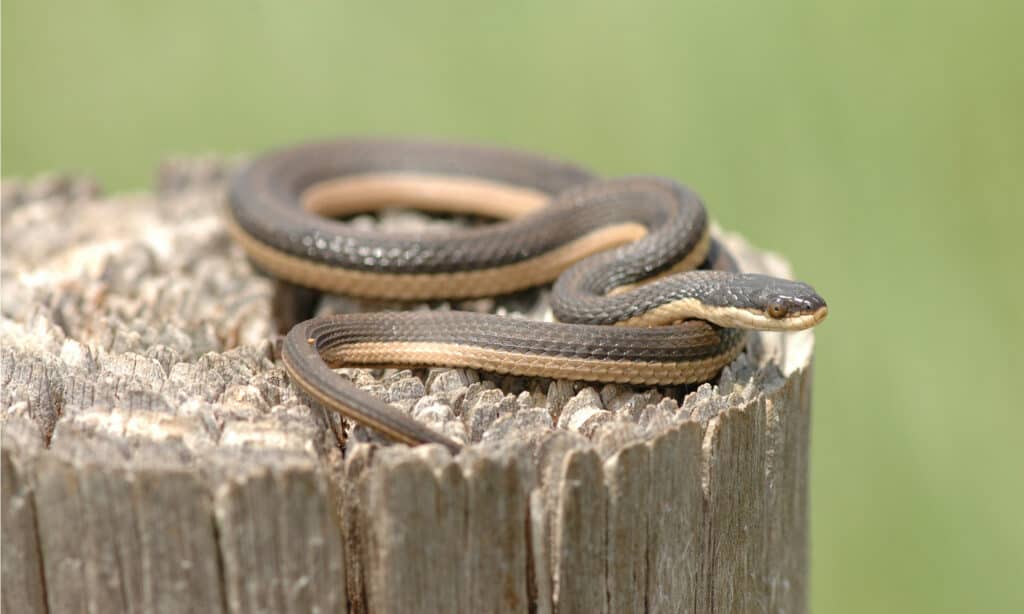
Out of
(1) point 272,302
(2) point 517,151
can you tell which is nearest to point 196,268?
(1) point 272,302

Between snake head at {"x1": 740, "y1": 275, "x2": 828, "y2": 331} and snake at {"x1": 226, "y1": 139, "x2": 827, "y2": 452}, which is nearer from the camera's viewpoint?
snake at {"x1": 226, "y1": 139, "x2": 827, "y2": 452}

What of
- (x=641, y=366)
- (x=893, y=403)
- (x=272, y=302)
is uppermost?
(x=641, y=366)

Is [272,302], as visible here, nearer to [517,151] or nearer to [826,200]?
[517,151]

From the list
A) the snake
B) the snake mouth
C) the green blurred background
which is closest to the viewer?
the snake

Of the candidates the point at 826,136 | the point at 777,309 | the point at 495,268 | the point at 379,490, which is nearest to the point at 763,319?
the point at 777,309

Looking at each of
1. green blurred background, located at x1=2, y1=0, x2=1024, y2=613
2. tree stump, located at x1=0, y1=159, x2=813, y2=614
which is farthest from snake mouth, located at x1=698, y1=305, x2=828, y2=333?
green blurred background, located at x1=2, y1=0, x2=1024, y2=613

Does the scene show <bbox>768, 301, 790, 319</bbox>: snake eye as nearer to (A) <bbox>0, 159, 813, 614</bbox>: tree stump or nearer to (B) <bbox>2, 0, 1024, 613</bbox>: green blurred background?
(A) <bbox>0, 159, 813, 614</bbox>: tree stump

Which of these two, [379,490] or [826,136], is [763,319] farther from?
[826,136]
